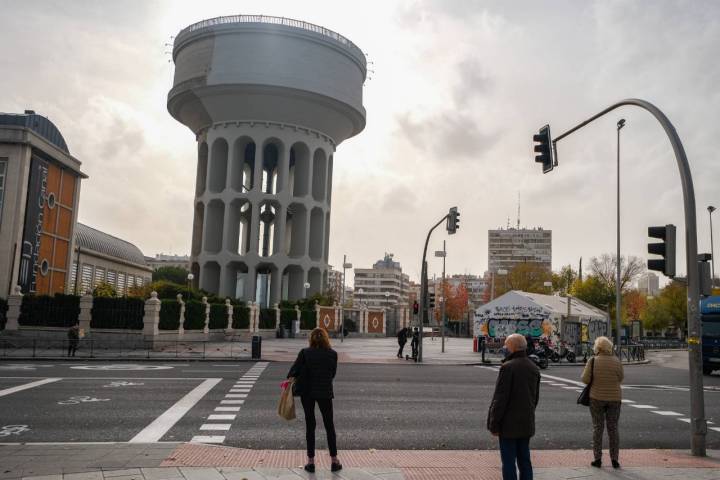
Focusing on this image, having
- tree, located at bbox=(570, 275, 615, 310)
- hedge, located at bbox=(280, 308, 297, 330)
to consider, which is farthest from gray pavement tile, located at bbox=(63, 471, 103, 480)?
tree, located at bbox=(570, 275, 615, 310)

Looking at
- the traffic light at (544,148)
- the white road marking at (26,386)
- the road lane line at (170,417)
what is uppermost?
the traffic light at (544,148)

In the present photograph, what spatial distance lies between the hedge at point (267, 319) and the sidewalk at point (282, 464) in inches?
1939

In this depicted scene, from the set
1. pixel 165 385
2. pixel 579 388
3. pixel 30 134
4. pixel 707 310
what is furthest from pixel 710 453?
pixel 30 134

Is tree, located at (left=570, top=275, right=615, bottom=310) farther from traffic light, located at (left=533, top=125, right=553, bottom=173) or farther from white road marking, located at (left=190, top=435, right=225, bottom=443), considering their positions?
white road marking, located at (left=190, top=435, right=225, bottom=443)

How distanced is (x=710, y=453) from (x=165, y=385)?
510 inches

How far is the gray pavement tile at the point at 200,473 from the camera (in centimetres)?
737

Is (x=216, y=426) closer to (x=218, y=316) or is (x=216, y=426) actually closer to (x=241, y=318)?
(x=218, y=316)

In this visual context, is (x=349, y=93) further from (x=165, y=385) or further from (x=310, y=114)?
(x=165, y=385)

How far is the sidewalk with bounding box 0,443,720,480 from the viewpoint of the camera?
756cm

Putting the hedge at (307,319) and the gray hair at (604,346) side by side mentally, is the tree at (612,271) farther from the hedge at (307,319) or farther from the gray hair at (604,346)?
the gray hair at (604,346)

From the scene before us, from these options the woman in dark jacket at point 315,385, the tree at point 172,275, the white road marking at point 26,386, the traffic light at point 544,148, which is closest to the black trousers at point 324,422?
the woman in dark jacket at point 315,385

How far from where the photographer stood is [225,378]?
64.3 feet

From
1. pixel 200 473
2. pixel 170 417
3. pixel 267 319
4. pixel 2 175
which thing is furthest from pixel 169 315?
pixel 200 473

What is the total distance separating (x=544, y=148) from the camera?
47.3 ft
